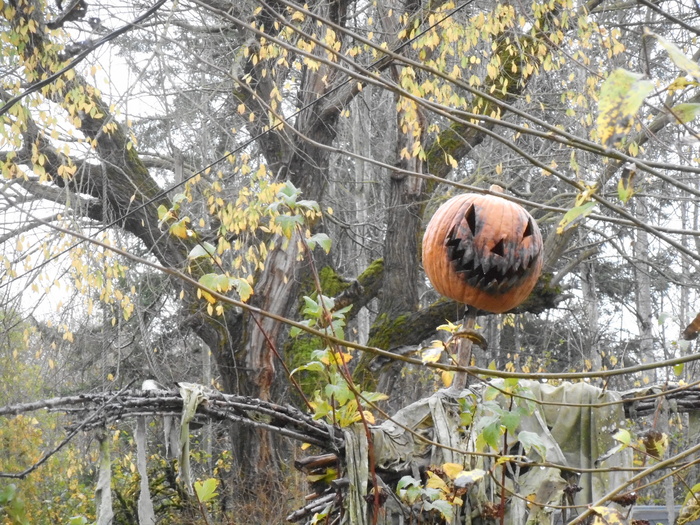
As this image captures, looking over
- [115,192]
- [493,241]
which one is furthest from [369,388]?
[493,241]

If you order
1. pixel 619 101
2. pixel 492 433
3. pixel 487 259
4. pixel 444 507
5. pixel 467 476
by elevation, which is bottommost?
pixel 444 507

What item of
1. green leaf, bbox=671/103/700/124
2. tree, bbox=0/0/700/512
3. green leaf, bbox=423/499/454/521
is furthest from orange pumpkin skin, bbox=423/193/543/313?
tree, bbox=0/0/700/512

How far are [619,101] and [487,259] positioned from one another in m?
1.46

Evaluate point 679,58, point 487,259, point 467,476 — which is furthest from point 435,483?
point 679,58

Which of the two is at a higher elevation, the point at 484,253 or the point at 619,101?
the point at 484,253

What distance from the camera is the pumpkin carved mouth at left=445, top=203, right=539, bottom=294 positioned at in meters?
2.11

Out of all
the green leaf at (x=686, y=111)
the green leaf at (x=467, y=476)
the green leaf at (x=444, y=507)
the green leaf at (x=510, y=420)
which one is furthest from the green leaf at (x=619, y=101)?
the green leaf at (x=444, y=507)

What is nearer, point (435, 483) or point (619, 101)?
point (619, 101)

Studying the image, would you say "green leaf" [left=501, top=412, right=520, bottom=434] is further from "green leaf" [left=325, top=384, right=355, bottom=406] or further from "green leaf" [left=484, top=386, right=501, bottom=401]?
"green leaf" [left=325, top=384, right=355, bottom=406]

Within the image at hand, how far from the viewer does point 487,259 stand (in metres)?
2.10

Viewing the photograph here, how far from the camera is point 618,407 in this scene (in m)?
2.84

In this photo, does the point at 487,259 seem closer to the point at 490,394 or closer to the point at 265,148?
the point at 490,394

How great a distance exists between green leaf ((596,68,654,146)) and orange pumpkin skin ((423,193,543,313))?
144 centimetres

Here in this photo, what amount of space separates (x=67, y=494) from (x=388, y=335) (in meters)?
5.11
